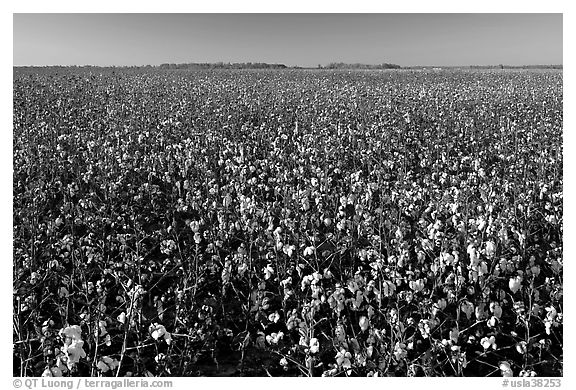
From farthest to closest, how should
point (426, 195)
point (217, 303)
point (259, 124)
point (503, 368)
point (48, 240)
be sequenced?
point (259, 124)
point (426, 195)
point (48, 240)
point (217, 303)
point (503, 368)

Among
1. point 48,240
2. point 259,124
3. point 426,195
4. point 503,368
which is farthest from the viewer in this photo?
point 259,124

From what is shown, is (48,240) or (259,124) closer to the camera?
(48,240)

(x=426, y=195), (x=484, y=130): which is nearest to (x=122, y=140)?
(x=426, y=195)

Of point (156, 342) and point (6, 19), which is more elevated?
point (6, 19)

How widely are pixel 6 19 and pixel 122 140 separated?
457 cm

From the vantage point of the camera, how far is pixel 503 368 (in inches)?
129

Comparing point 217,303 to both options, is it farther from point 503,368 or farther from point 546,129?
point 546,129

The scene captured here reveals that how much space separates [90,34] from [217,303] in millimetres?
2811

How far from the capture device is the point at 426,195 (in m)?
6.00
